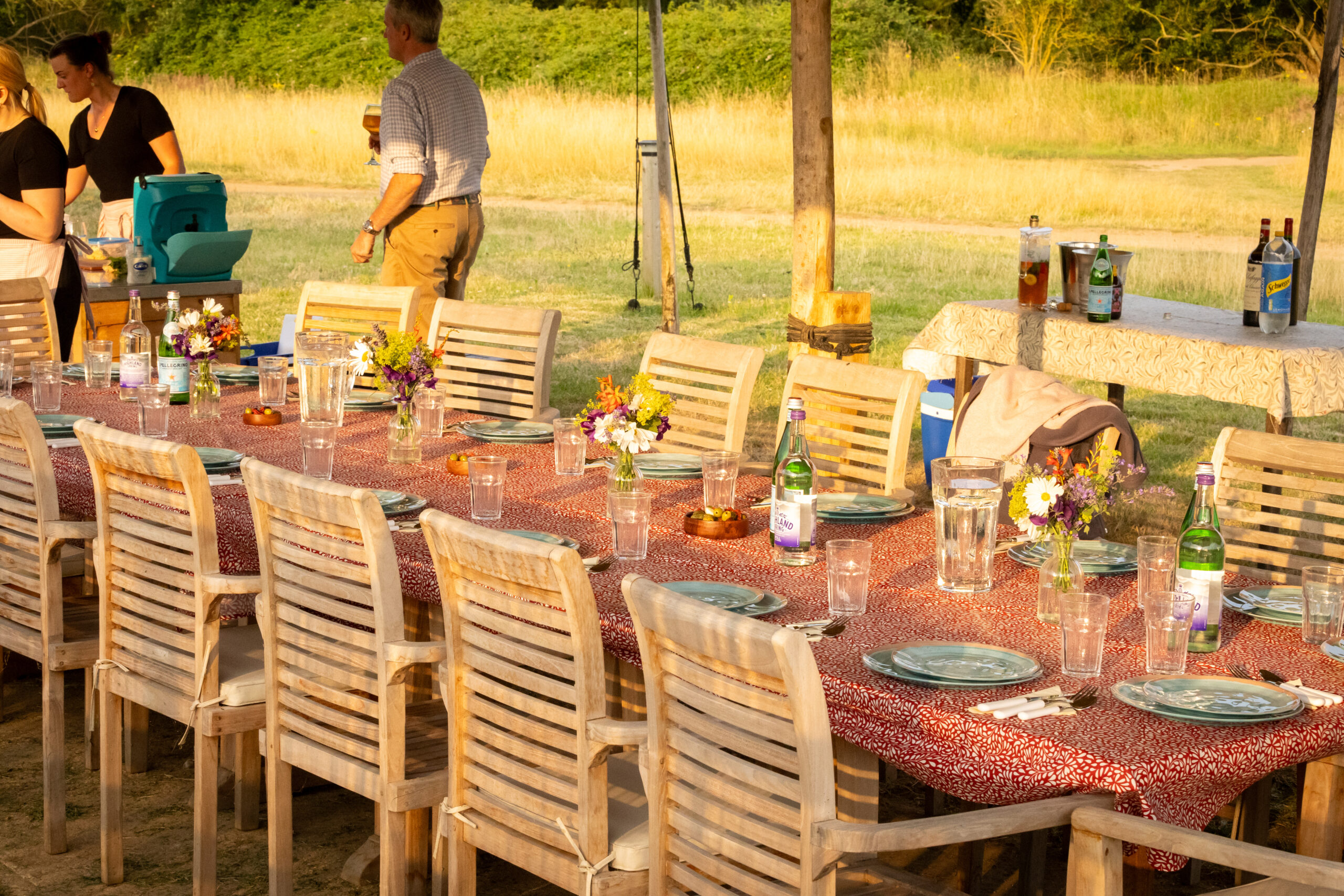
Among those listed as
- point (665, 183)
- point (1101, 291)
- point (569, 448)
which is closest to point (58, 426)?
point (569, 448)

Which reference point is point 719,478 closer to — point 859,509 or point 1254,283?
point 859,509

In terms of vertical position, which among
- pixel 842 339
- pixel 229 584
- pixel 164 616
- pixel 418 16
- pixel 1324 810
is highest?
pixel 418 16

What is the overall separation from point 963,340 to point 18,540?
3.47 metres

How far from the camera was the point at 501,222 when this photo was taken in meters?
16.3

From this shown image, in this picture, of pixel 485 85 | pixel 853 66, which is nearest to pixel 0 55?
pixel 853 66

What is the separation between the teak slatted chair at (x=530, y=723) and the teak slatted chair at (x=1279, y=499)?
4.59 ft

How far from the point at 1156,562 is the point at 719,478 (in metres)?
0.93

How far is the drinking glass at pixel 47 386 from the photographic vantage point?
4082 mm

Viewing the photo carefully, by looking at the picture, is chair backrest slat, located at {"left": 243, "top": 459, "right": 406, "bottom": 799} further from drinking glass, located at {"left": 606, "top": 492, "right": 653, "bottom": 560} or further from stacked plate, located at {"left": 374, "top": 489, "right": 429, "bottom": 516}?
drinking glass, located at {"left": 606, "top": 492, "right": 653, "bottom": 560}

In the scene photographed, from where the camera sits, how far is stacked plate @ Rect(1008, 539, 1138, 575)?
282 cm

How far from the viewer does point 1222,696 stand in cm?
218

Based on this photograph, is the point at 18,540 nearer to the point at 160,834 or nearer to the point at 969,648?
the point at 160,834

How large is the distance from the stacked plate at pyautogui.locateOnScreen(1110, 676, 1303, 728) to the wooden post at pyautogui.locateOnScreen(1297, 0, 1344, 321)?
Result: 13.6 ft

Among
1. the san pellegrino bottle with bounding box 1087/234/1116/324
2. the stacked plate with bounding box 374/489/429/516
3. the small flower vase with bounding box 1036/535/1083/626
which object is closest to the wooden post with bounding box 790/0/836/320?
the san pellegrino bottle with bounding box 1087/234/1116/324
